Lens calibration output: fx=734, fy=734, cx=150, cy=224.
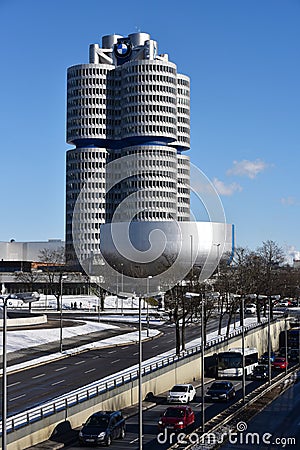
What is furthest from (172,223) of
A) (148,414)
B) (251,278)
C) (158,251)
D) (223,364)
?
(148,414)

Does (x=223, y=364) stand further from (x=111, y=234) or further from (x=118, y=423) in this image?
(x=111, y=234)

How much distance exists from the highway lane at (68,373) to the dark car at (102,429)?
20.6ft

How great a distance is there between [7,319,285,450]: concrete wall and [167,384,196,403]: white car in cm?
177

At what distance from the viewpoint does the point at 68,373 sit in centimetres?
5506

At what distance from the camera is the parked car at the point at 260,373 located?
6238cm

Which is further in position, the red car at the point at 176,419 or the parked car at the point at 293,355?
the parked car at the point at 293,355

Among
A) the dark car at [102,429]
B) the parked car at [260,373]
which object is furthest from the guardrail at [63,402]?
the parked car at [260,373]

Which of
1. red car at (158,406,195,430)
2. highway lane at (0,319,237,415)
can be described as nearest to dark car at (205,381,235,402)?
highway lane at (0,319,237,415)

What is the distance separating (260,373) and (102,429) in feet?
101

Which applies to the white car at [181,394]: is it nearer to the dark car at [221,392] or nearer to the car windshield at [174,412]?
the dark car at [221,392]

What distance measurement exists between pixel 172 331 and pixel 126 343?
1681 cm

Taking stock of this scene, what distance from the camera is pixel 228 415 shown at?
141ft

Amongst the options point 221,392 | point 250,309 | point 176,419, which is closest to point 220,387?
point 221,392

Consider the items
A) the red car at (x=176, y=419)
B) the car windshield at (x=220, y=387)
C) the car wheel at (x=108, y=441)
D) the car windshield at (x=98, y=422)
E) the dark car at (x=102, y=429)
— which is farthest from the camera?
the car windshield at (x=220, y=387)
